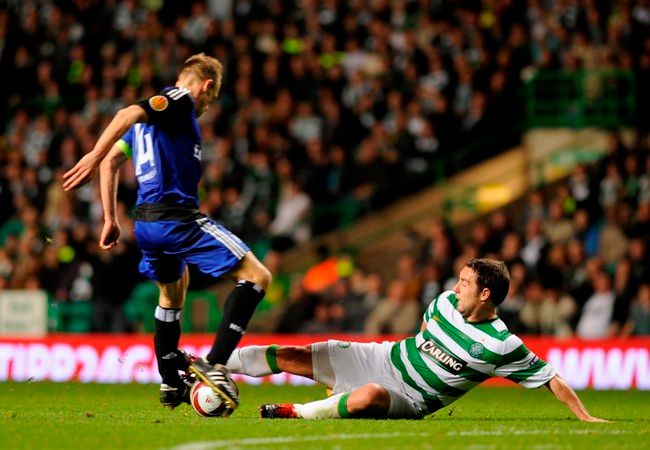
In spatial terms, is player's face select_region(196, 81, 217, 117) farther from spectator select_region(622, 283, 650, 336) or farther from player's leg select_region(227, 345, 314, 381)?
spectator select_region(622, 283, 650, 336)

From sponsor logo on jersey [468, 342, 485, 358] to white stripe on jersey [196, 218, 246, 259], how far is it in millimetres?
1561

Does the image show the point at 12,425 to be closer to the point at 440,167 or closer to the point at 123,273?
the point at 123,273

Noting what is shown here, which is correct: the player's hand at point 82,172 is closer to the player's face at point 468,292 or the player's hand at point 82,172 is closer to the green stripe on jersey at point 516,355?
the player's face at point 468,292

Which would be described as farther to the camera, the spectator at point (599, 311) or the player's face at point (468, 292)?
the spectator at point (599, 311)

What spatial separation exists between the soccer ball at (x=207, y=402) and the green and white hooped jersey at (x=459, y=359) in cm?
115

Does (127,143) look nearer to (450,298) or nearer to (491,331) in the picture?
(450,298)

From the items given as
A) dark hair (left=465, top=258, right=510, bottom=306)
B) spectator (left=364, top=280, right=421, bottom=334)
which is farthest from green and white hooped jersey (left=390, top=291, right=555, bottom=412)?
spectator (left=364, top=280, right=421, bottom=334)

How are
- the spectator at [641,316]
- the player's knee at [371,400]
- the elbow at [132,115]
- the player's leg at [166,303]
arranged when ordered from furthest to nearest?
the spectator at [641,316] < the player's leg at [166,303] < the player's knee at [371,400] < the elbow at [132,115]

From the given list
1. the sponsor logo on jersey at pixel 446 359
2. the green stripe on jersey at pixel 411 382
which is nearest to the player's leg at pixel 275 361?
the green stripe on jersey at pixel 411 382

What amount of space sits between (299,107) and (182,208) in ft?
38.4

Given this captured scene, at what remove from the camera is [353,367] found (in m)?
8.89

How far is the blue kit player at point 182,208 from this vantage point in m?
8.68

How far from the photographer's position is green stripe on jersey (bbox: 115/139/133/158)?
8.86 m

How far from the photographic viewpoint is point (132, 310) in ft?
59.6
